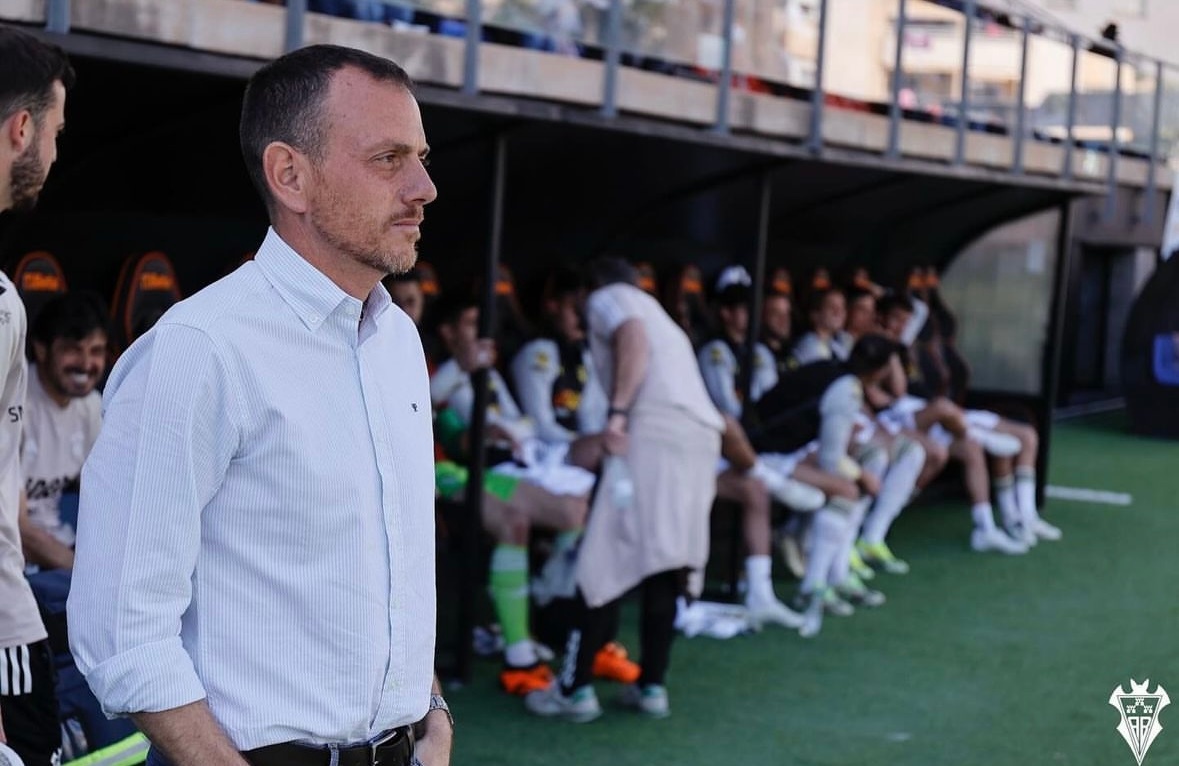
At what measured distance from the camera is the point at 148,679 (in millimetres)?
1574

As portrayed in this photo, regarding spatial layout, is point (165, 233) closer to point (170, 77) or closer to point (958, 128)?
point (170, 77)

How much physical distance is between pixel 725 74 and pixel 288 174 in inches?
→ 191

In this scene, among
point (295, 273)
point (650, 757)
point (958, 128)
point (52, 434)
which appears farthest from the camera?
point (958, 128)

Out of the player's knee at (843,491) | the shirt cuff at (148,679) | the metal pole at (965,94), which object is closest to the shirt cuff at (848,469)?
the player's knee at (843,491)

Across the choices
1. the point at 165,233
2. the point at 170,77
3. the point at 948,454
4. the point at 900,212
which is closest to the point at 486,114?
the point at 170,77

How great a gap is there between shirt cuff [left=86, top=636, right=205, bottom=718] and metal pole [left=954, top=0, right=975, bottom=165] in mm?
7240

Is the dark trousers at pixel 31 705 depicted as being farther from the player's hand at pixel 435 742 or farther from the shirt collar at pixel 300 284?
the shirt collar at pixel 300 284

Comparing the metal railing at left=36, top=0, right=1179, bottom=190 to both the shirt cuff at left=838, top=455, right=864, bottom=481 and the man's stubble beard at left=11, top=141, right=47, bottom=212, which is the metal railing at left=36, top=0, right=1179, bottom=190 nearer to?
the shirt cuff at left=838, top=455, right=864, bottom=481

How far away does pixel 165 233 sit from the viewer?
6223 millimetres

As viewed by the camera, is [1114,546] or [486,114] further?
[1114,546]

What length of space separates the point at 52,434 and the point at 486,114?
5.84 feet

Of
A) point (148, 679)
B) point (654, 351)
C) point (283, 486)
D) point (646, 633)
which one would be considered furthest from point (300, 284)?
point (646, 633)

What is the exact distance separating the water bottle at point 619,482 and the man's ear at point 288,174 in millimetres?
3512

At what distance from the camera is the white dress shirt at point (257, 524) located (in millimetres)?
1598
